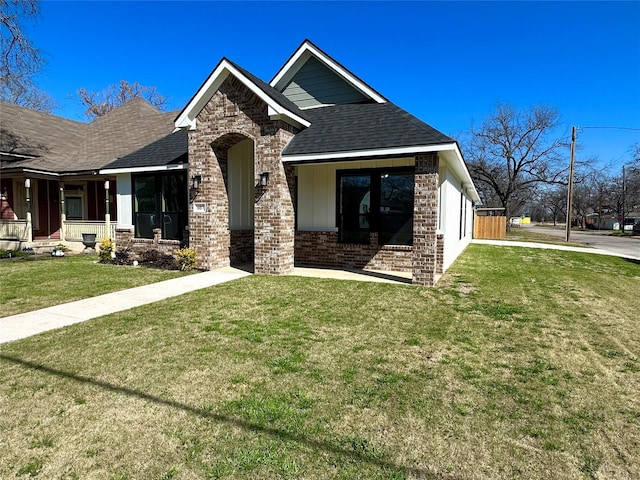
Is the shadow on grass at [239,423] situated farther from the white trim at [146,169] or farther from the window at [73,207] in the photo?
the window at [73,207]

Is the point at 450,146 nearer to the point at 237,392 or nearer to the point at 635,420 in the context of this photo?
the point at 635,420

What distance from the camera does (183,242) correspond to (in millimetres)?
11406

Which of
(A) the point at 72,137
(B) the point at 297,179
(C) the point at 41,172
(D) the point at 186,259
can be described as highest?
(A) the point at 72,137

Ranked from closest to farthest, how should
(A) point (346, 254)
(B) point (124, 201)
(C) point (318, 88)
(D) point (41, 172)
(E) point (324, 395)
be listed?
(E) point (324, 395), (A) point (346, 254), (C) point (318, 88), (B) point (124, 201), (D) point (41, 172)

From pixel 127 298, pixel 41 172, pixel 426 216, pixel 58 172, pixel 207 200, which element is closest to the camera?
pixel 127 298

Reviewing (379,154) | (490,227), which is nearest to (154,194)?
(379,154)

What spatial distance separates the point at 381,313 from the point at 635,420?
351 centimetres

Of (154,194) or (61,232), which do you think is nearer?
(154,194)

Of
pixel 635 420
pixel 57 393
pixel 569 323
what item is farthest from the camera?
pixel 569 323

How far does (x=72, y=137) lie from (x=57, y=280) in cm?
1513

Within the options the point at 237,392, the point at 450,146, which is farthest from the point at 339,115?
the point at 237,392

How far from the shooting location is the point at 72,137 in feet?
66.0

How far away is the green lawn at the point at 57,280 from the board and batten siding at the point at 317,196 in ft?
13.3

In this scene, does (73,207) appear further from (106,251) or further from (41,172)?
(106,251)
